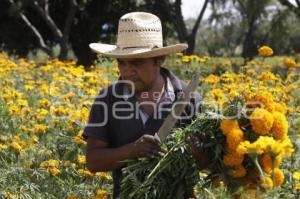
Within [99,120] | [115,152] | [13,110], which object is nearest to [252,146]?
[115,152]

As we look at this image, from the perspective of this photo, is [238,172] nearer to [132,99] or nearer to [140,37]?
[132,99]

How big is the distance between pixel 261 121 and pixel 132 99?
0.63 meters

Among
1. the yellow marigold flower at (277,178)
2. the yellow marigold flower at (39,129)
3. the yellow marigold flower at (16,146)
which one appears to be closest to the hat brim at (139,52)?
the yellow marigold flower at (277,178)

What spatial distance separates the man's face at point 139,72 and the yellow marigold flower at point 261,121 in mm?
522

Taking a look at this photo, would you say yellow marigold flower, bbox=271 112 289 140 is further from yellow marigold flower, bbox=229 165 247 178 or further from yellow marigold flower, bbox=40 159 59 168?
yellow marigold flower, bbox=40 159 59 168

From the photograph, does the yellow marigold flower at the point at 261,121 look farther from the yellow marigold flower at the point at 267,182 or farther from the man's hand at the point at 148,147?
the man's hand at the point at 148,147

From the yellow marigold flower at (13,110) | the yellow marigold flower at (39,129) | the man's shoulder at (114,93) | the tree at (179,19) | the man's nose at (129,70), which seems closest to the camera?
the man's nose at (129,70)

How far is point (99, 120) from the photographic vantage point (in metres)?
2.28

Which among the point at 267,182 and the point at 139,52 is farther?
the point at 139,52

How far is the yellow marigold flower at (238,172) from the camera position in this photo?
6.11 ft

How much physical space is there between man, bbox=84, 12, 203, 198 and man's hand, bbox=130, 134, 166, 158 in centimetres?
17

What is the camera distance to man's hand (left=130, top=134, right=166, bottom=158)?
1986 millimetres

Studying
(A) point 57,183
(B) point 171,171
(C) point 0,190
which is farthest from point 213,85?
(B) point 171,171

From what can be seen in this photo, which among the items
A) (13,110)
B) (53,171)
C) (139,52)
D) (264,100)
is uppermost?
(139,52)
